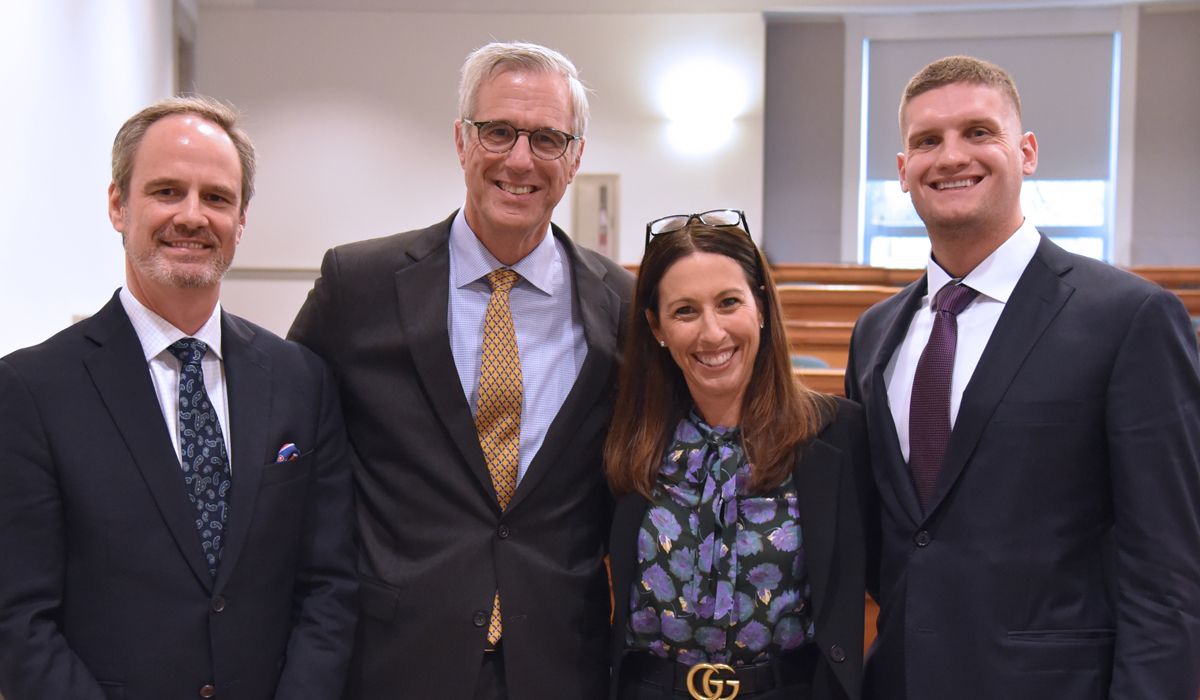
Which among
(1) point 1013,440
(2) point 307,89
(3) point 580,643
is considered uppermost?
(2) point 307,89

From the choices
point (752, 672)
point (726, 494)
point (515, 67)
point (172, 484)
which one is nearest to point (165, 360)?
point (172, 484)

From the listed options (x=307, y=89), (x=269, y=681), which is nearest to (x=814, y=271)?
(x=307, y=89)

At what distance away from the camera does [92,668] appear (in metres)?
1.24

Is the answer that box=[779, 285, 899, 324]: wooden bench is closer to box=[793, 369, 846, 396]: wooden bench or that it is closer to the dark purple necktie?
box=[793, 369, 846, 396]: wooden bench

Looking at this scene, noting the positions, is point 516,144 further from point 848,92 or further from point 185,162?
point 848,92

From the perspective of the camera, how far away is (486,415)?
162 centimetres

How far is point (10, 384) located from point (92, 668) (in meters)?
0.41

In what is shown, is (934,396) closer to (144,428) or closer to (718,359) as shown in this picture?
(718,359)

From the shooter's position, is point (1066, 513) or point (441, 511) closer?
point (1066, 513)

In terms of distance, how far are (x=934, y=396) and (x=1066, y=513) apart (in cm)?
27

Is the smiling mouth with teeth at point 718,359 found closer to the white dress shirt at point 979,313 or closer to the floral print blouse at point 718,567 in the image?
the floral print blouse at point 718,567

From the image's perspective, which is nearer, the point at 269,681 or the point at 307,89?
the point at 269,681

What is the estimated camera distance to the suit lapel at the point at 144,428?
4.16 ft

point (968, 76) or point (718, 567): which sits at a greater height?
point (968, 76)
